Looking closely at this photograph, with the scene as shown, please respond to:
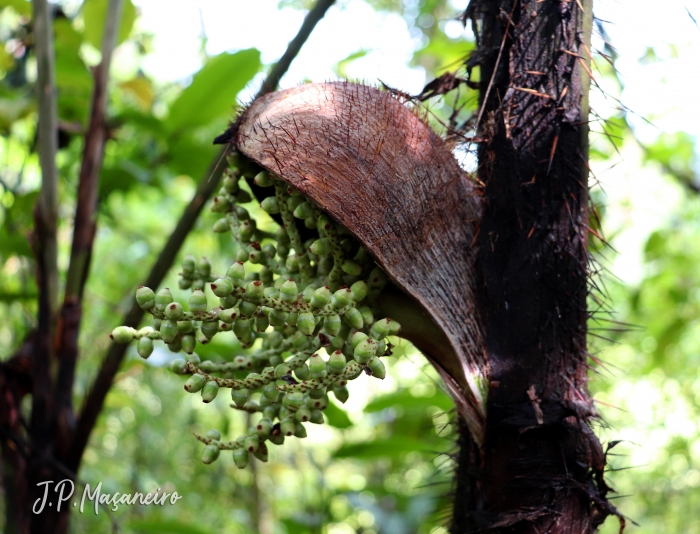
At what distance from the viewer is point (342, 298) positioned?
2.56 ft

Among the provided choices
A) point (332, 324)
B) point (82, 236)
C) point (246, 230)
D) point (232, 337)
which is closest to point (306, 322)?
point (332, 324)

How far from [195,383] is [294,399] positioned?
6.1 inches

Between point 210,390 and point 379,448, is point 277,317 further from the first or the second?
point 379,448

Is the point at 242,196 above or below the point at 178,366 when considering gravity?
above

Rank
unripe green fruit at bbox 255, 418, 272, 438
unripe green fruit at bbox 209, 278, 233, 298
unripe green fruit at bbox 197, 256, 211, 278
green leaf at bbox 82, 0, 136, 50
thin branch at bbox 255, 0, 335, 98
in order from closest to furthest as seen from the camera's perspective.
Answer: unripe green fruit at bbox 209, 278, 233, 298 → unripe green fruit at bbox 255, 418, 272, 438 → unripe green fruit at bbox 197, 256, 211, 278 → thin branch at bbox 255, 0, 335, 98 → green leaf at bbox 82, 0, 136, 50

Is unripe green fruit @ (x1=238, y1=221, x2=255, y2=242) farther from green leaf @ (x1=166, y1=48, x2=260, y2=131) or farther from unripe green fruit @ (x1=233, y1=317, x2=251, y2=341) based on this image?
green leaf @ (x1=166, y1=48, x2=260, y2=131)

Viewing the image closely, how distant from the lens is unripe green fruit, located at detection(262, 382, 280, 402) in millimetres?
850

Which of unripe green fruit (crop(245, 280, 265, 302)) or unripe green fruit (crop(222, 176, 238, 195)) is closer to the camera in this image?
unripe green fruit (crop(245, 280, 265, 302))

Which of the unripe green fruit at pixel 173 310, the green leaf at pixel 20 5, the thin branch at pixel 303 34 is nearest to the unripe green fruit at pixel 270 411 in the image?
the unripe green fruit at pixel 173 310

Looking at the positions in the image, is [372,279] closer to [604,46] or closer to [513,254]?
[513,254]

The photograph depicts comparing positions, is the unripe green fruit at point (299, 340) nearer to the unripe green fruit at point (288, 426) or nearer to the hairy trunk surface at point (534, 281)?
the unripe green fruit at point (288, 426)

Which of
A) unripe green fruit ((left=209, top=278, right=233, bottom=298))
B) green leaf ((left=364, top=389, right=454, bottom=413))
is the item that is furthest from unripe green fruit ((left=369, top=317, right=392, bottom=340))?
green leaf ((left=364, top=389, right=454, bottom=413))

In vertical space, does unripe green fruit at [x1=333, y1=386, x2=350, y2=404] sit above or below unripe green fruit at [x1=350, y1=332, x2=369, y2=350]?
below

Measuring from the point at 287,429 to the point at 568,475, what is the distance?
0.39m
